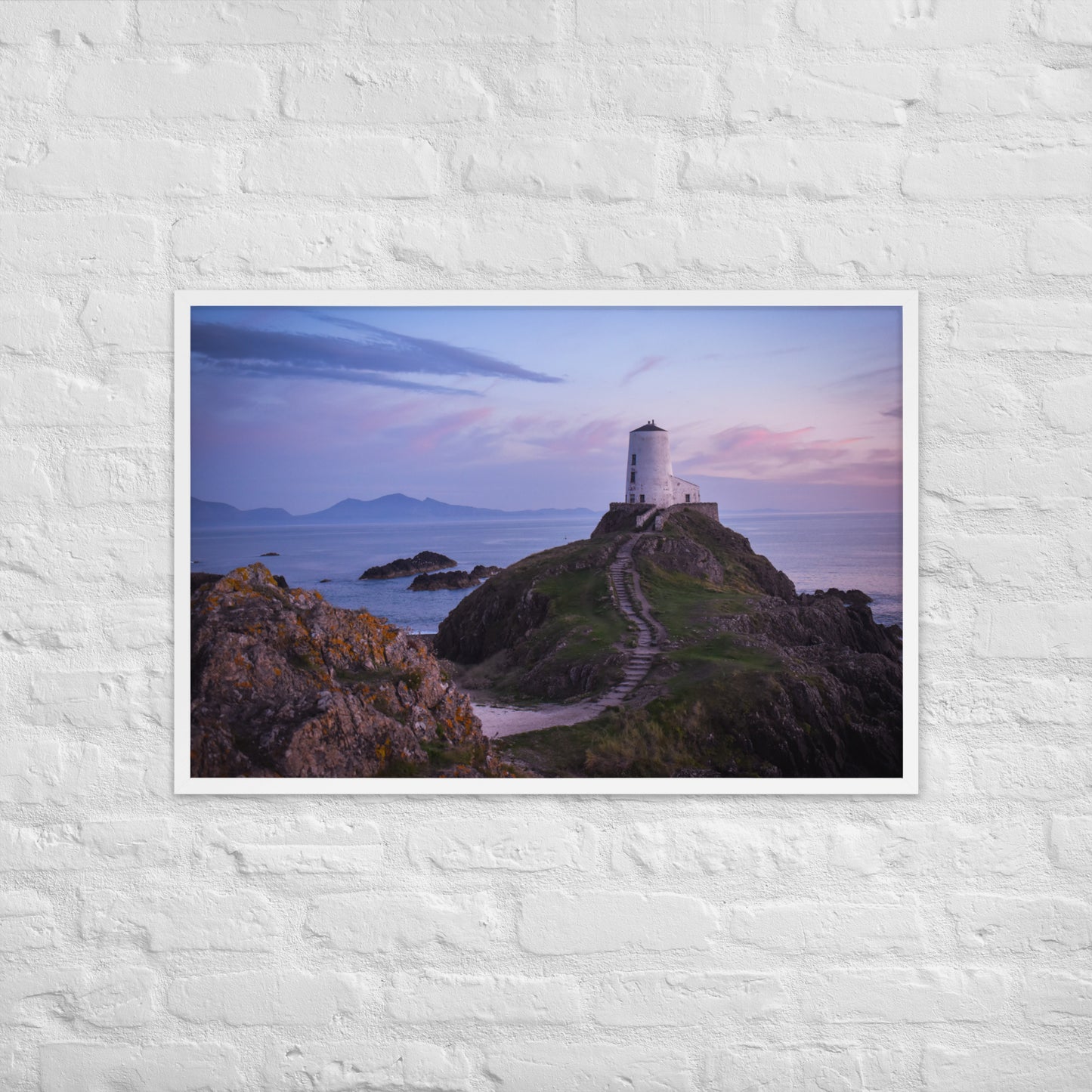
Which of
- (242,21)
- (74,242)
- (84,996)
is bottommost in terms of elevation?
(84,996)

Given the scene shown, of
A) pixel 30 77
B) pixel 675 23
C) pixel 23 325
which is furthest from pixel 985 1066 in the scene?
pixel 30 77

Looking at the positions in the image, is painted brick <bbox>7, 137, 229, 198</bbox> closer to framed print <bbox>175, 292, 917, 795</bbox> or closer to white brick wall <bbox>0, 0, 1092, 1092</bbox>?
white brick wall <bbox>0, 0, 1092, 1092</bbox>

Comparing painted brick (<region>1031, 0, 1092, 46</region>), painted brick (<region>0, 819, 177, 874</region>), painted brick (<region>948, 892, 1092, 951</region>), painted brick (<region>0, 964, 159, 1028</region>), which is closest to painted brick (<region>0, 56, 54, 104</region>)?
painted brick (<region>0, 819, 177, 874</region>)

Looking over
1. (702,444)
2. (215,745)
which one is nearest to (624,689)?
(702,444)

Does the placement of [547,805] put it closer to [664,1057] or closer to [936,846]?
[664,1057]

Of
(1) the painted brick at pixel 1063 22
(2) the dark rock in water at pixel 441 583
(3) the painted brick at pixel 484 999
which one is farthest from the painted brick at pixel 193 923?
(1) the painted brick at pixel 1063 22

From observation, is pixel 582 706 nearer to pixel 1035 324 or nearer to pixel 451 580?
pixel 451 580
